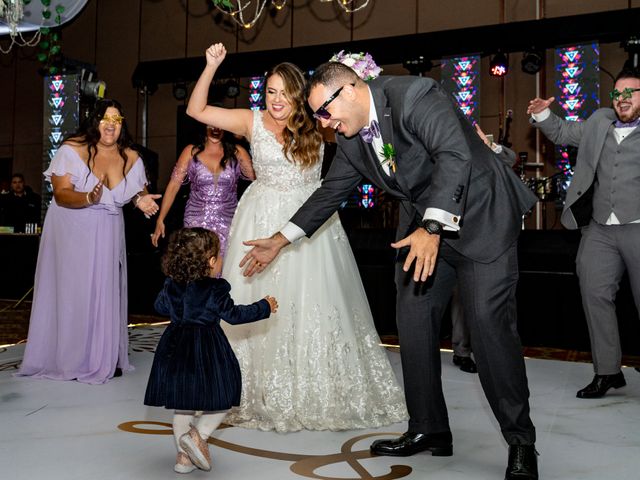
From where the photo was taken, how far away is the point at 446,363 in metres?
4.45

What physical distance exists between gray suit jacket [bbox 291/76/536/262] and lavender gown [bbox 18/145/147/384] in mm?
2171

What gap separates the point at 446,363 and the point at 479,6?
26.9 feet

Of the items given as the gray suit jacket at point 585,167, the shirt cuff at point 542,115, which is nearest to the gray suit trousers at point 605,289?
the gray suit jacket at point 585,167

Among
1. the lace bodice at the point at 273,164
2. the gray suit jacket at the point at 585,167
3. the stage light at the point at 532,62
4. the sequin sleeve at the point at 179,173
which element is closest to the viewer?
the lace bodice at the point at 273,164

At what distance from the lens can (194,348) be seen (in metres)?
2.25

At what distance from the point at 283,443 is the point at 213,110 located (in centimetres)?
146

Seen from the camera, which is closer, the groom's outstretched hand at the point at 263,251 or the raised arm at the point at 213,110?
the groom's outstretched hand at the point at 263,251

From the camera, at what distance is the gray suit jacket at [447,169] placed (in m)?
2.01

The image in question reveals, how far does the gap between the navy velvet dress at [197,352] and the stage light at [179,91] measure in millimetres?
10298

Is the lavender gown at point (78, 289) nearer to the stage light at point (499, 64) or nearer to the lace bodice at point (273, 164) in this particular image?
the lace bodice at point (273, 164)

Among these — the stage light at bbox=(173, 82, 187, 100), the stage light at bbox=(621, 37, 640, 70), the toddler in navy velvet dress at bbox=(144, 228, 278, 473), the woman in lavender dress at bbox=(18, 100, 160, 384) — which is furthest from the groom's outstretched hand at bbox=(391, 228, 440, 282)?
the stage light at bbox=(173, 82, 187, 100)

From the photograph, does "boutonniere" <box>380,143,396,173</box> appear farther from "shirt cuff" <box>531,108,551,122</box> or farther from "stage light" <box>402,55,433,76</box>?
"stage light" <box>402,55,433,76</box>

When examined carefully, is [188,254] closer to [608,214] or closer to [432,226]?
[432,226]

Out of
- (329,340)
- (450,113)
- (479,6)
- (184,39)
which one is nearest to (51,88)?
(184,39)
